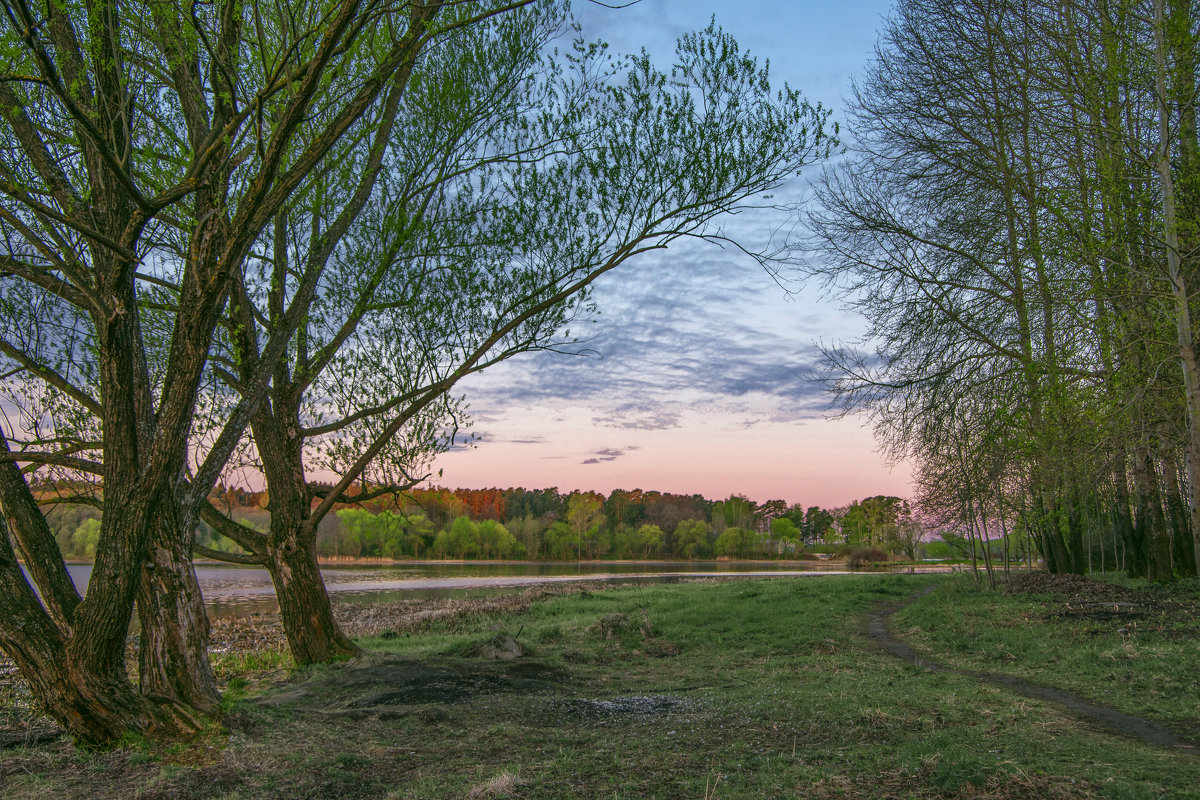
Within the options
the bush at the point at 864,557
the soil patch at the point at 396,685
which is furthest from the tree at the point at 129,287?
the bush at the point at 864,557

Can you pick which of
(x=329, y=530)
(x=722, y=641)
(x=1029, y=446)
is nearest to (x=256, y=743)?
(x=722, y=641)

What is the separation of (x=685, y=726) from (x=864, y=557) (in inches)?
2763

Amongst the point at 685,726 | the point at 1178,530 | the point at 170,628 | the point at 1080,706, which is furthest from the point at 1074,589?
the point at 170,628

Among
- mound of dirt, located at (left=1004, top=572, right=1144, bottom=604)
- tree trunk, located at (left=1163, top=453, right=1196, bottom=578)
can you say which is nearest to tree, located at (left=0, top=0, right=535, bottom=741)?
mound of dirt, located at (left=1004, top=572, right=1144, bottom=604)

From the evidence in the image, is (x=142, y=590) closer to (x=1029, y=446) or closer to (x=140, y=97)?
(x=140, y=97)

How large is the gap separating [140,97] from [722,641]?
1270 cm

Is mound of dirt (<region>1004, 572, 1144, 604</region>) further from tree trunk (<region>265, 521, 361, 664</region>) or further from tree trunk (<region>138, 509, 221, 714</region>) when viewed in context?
tree trunk (<region>138, 509, 221, 714</region>)

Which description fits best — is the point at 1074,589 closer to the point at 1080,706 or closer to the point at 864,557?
the point at 1080,706

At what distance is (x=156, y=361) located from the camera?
9531 mm

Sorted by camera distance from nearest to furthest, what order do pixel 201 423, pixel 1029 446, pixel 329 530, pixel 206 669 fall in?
pixel 206 669 → pixel 201 423 → pixel 1029 446 → pixel 329 530

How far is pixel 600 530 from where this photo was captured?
110562 millimetres

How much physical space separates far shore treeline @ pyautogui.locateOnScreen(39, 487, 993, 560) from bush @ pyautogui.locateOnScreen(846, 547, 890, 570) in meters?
1.74

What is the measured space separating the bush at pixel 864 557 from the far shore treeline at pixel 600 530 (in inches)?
68.6

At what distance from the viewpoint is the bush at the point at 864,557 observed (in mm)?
69438
